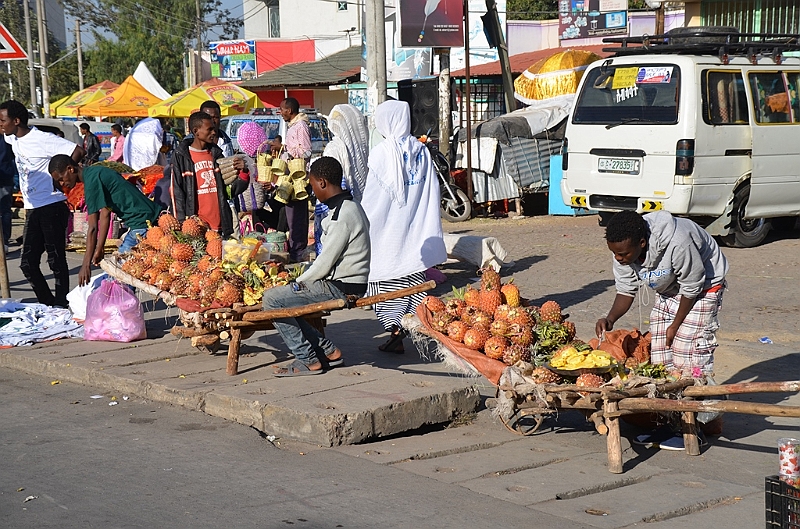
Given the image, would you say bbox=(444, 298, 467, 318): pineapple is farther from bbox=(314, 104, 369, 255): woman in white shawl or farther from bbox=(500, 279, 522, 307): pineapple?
bbox=(314, 104, 369, 255): woman in white shawl

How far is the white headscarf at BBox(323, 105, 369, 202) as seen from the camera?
9102 mm

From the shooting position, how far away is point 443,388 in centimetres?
620

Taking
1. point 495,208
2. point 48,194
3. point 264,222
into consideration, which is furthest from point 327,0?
point 48,194

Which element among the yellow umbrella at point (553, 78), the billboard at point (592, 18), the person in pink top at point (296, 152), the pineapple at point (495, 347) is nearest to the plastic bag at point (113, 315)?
the person in pink top at point (296, 152)

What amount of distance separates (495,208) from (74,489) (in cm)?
1301

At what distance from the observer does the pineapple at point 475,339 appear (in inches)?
223

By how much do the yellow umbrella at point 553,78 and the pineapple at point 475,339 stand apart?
14.4m

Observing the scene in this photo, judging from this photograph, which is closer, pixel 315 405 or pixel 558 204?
pixel 315 405

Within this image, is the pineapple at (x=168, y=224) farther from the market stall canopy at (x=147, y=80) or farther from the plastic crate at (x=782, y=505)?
the market stall canopy at (x=147, y=80)

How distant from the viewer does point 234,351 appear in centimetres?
671

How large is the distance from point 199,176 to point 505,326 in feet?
12.8

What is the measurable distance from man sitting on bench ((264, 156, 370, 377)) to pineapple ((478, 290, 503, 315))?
2.99ft

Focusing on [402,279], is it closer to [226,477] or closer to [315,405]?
[315,405]

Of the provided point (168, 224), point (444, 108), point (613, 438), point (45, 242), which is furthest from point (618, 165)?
point (613, 438)
